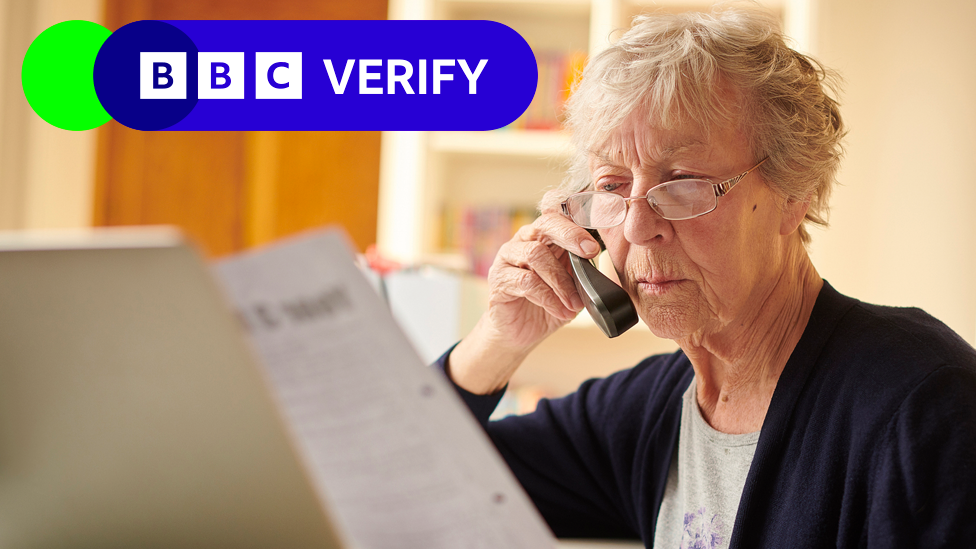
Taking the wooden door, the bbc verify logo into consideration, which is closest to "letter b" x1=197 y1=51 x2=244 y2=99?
the bbc verify logo

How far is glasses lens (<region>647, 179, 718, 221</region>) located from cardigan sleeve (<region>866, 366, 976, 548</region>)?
0.30m

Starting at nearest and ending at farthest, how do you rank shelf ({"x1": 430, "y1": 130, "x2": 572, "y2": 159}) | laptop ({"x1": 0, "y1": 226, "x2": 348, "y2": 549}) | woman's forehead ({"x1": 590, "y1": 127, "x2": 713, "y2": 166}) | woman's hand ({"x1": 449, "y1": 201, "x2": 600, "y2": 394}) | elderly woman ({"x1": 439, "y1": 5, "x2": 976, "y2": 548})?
1. laptop ({"x1": 0, "y1": 226, "x2": 348, "y2": 549})
2. elderly woman ({"x1": 439, "y1": 5, "x2": 976, "y2": 548})
3. woman's forehead ({"x1": 590, "y1": 127, "x2": 713, "y2": 166})
4. woman's hand ({"x1": 449, "y1": 201, "x2": 600, "y2": 394})
5. shelf ({"x1": 430, "y1": 130, "x2": 572, "y2": 159})

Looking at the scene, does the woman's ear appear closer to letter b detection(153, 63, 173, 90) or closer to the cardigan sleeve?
the cardigan sleeve

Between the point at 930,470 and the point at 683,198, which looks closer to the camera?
the point at 930,470

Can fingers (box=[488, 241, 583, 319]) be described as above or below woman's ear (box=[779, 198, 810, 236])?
below

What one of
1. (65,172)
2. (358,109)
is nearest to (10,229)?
(65,172)

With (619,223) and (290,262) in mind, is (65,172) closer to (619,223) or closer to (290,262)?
(619,223)

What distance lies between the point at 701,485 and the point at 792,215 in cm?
38

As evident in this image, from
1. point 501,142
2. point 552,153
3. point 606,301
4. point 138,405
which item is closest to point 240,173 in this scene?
point 501,142

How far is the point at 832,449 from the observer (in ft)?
2.34

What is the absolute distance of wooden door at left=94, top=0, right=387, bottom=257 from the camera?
2896mm

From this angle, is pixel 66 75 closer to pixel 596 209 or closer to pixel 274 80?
pixel 274 80

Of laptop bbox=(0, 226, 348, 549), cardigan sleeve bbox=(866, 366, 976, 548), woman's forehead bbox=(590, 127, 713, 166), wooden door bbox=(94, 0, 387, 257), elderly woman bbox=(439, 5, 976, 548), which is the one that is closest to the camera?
laptop bbox=(0, 226, 348, 549)

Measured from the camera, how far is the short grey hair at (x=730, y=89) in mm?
837
